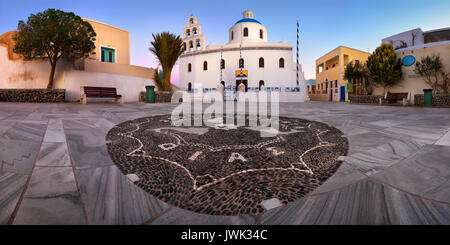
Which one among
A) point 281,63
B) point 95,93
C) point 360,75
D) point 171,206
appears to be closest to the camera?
point 171,206

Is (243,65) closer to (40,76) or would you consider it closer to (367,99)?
(367,99)

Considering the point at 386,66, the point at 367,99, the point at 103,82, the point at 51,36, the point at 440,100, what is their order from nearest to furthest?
the point at 51,36, the point at 440,100, the point at 103,82, the point at 386,66, the point at 367,99

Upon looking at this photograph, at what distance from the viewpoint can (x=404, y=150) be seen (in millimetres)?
2229

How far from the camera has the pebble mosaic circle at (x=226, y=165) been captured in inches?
56.4

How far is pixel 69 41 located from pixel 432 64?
2210cm

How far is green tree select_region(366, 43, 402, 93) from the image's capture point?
14.7 metres

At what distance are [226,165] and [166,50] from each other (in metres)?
11.7

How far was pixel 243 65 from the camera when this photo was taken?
2294 centimetres

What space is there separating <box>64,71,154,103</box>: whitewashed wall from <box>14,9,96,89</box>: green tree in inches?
33.4

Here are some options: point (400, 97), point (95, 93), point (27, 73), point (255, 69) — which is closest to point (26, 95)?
point (27, 73)

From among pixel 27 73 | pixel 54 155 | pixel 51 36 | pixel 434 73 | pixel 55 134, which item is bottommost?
pixel 54 155

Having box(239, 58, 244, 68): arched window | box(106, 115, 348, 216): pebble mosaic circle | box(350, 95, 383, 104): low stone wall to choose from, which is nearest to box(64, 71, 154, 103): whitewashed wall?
box(106, 115, 348, 216): pebble mosaic circle

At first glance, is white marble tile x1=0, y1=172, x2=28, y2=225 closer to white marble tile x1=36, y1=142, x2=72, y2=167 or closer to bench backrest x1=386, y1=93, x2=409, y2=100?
white marble tile x1=36, y1=142, x2=72, y2=167
